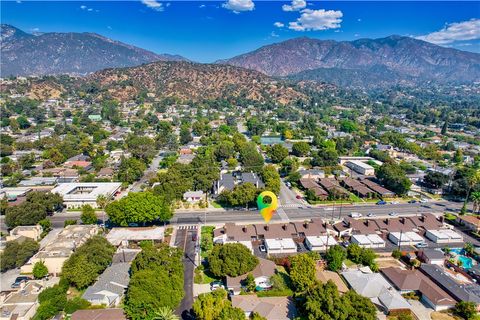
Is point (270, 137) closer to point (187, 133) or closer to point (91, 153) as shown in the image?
point (187, 133)

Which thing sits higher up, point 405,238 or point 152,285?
point 152,285

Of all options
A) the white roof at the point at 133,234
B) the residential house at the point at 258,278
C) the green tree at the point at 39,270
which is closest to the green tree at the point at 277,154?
the white roof at the point at 133,234

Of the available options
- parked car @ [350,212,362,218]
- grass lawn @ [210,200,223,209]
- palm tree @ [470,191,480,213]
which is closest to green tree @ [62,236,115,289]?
grass lawn @ [210,200,223,209]

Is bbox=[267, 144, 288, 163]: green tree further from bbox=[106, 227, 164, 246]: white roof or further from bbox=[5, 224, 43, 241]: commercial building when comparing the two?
bbox=[5, 224, 43, 241]: commercial building

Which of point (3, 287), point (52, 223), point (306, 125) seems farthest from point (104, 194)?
point (306, 125)

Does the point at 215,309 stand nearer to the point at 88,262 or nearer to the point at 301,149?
the point at 88,262

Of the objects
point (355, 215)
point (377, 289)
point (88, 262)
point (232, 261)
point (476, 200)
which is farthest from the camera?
point (476, 200)

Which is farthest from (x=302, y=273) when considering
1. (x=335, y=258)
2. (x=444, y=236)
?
(x=444, y=236)
